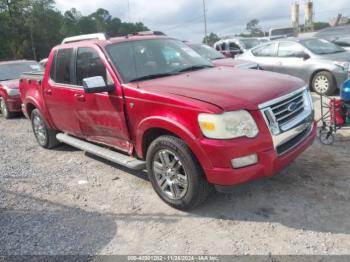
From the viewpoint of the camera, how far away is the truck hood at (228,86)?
11.8ft

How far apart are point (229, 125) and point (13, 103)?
28.2 feet

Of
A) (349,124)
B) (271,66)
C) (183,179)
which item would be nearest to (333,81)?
(271,66)

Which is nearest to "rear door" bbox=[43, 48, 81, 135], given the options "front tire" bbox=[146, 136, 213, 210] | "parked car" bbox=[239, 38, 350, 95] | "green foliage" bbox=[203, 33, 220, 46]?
"front tire" bbox=[146, 136, 213, 210]

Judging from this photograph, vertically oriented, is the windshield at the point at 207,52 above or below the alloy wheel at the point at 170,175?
above

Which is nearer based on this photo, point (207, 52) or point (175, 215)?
point (175, 215)

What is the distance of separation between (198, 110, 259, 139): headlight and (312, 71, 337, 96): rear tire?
662 cm

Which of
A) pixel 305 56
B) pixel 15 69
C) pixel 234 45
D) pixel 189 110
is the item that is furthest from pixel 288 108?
pixel 234 45

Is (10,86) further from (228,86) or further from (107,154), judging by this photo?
(228,86)

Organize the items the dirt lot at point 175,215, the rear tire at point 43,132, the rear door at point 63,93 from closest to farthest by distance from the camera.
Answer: the dirt lot at point 175,215
the rear door at point 63,93
the rear tire at point 43,132

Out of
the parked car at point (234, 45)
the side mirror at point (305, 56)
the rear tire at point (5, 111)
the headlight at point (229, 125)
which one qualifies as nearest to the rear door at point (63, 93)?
the headlight at point (229, 125)

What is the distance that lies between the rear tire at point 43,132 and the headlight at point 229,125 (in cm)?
412

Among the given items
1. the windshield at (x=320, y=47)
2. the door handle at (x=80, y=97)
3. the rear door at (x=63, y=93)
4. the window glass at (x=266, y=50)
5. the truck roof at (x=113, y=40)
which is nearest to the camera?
the truck roof at (x=113, y=40)

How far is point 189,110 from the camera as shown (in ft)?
11.9

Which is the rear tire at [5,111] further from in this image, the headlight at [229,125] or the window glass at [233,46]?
the window glass at [233,46]
